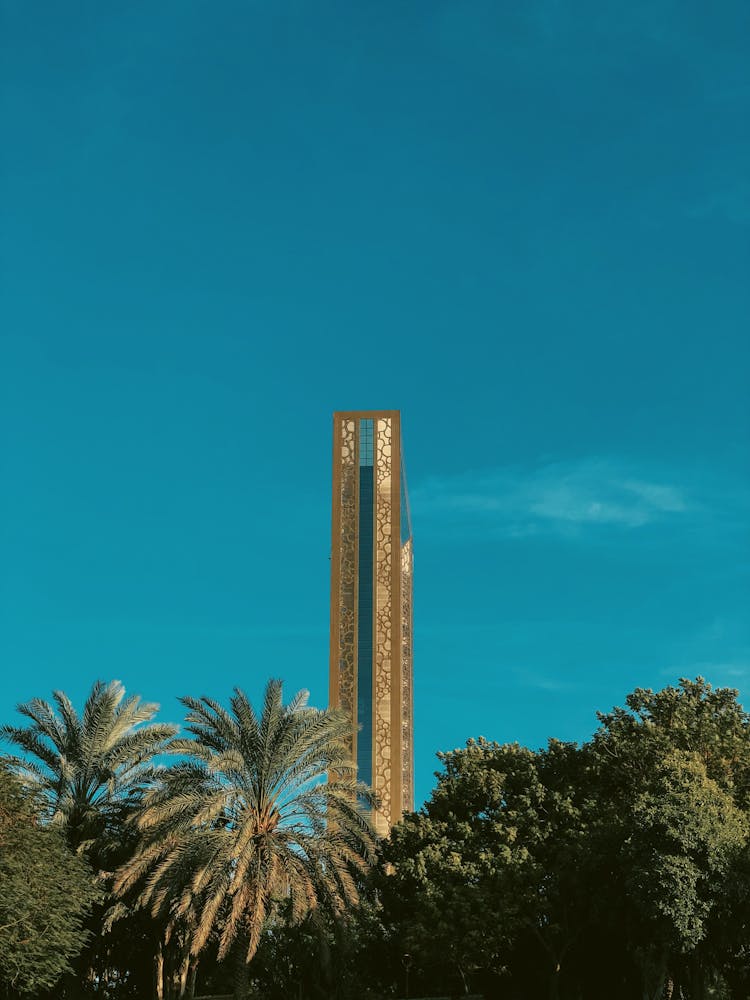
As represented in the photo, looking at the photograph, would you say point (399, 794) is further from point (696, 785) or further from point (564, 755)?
point (696, 785)

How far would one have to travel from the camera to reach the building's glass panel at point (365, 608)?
54.9 m

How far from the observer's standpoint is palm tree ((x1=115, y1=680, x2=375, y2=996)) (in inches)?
1239

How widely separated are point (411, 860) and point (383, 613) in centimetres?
1968

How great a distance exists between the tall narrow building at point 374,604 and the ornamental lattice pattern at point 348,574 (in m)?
0.05

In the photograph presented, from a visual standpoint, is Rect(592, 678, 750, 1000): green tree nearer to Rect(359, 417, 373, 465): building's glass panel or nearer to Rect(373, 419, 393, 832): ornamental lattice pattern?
Rect(373, 419, 393, 832): ornamental lattice pattern

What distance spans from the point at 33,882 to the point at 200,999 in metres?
17.6

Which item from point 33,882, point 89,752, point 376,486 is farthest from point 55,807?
point 376,486

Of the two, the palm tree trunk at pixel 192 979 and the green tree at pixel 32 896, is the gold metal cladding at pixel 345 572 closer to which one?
the palm tree trunk at pixel 192 979

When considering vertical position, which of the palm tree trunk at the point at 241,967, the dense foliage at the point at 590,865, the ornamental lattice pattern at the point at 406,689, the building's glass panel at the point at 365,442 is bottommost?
the palm tree trunk at the point at 241,967

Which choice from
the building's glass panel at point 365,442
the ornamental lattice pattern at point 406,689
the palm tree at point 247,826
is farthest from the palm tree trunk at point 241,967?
the building's glass panel at point 365,442

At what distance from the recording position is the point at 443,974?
41.8 metres

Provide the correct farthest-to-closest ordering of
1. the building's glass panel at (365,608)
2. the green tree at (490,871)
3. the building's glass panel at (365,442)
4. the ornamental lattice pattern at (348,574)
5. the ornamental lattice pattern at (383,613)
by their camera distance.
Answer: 1. the building's glass panel at (365,442)
2. the ornamental lattice pattern at (348,574)
3. the building's glass panel at (365,608)
4. the ornamental lattice pattern at (383,613)
5. the green tree at (490,871)

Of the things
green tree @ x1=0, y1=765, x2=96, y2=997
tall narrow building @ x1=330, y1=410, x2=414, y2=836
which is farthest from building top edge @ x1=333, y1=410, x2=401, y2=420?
green tree @ x1=0, y1=765, x2=96, y2=997

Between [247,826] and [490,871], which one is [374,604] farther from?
[247,826]
